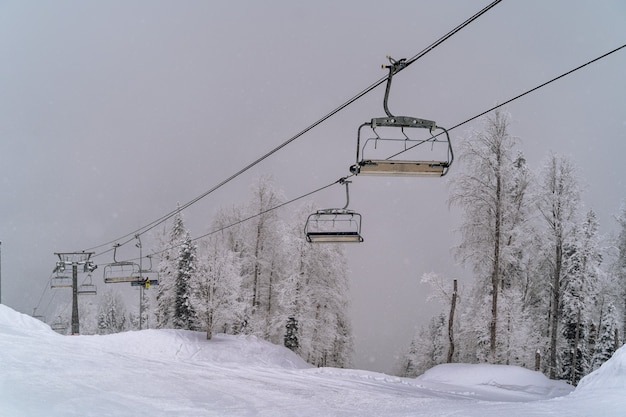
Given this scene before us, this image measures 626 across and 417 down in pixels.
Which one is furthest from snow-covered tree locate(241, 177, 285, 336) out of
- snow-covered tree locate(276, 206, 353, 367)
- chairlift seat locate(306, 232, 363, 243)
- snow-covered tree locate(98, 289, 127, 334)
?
snow-covered tree locate(98, 289, 127, 334)

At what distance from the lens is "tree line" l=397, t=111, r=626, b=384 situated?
2144cm

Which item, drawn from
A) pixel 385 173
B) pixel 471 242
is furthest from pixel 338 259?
pixel 385 173

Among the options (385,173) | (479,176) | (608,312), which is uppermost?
(479,176)

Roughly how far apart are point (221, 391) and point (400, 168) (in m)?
7.20

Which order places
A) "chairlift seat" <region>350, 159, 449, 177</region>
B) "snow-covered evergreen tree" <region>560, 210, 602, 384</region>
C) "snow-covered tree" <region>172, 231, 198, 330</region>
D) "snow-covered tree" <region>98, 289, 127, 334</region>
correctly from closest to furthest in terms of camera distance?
"chairlift seat" <region>350, 159, 449, 177</region>
"snow-covered evergreen tree" <region>560, 210, 602, 384</region>
"snow-covered tree" <region>172, 231, 198, 330</region>
"snow-covered tree" <region>98, 289, 127, 334</region>

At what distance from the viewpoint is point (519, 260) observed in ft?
81.7

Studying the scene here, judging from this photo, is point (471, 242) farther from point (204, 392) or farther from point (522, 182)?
point (204, 392)

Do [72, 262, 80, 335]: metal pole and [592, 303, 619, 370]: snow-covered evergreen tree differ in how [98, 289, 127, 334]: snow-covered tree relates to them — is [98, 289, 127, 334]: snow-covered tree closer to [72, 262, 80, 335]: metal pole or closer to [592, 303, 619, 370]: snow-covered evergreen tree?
[72, 262, 80, 335]: metal pole

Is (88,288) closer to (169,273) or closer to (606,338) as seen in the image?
(169,273)

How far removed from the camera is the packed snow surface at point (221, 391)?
853 centimetres

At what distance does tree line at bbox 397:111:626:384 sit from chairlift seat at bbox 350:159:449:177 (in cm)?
1512

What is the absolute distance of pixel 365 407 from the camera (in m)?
9.84

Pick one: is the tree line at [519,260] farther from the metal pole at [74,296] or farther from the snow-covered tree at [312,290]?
the metal pole at [74,296]

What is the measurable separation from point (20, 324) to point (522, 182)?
23.4m
